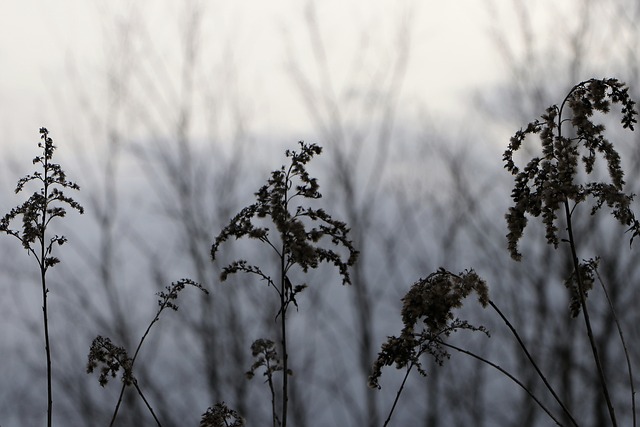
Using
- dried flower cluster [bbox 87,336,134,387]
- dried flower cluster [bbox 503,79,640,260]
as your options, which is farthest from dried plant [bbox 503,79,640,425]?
dried flower cluster [bbox 87,336,134,387]

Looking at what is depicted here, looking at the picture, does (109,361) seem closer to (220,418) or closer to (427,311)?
(220,418)

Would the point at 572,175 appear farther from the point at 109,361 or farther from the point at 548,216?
the point at 109,361

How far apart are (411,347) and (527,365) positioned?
15.1m

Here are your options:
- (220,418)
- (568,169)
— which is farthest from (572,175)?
(220,418)

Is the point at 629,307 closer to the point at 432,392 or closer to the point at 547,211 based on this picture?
the point at 432,392

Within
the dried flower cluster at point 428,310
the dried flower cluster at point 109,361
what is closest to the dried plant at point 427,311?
the dried flower cluster at point 428,310

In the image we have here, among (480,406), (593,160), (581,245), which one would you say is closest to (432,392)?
(480,406)

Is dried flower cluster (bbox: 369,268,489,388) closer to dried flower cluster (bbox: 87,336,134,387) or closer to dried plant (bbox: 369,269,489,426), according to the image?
dried plant (bbox: 369,269,489,426)

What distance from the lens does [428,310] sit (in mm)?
2926

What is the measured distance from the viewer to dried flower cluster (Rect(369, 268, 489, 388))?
2.92 meters

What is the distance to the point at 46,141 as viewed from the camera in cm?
372

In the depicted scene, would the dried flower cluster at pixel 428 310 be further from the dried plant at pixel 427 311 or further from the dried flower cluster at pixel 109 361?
the dried flower cluster at pixel 109 361

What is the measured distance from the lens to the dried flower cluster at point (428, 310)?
9.58 ft

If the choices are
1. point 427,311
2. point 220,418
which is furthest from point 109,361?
point 427,311
